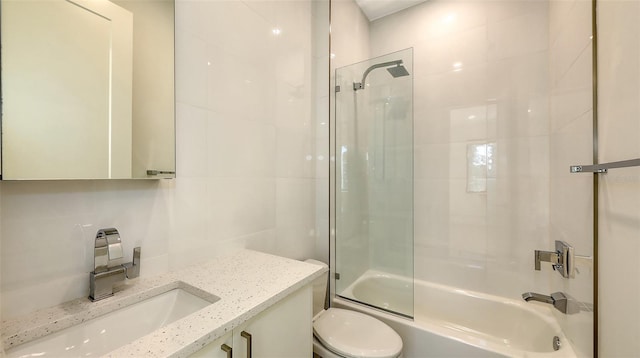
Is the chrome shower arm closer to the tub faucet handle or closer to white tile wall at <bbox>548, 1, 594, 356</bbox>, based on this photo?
white tile wall at <bbox>548, 1, 594, 356</bbox>

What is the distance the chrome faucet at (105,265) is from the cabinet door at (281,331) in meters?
0.40

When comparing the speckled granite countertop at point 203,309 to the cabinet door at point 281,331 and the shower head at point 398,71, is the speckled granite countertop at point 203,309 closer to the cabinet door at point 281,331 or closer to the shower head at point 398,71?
the cabinet door at point 281,331

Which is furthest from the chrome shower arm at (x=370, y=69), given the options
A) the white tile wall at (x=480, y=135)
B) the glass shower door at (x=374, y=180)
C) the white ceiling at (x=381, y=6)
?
the white ceiling at (x=381, y=6)

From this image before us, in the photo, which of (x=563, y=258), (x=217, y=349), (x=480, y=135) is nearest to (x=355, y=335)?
(x=217, y=349)

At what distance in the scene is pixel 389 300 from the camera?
1617 millimetres

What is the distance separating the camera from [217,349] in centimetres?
58

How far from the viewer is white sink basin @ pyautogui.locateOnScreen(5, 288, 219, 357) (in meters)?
0.56

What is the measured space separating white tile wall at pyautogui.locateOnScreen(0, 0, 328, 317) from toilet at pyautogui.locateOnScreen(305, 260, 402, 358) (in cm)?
42

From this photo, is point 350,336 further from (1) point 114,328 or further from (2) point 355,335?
(1) point 114,328

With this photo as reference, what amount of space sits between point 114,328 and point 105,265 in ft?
0.57

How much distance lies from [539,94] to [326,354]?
6.66 ft

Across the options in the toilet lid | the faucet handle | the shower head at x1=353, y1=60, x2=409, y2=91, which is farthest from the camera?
the shower head at x1=353, y1=60, x2=409, y2=91

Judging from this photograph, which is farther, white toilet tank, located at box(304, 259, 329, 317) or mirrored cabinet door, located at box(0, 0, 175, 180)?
white toilet tank, located at box(304, 259, 329, 317)

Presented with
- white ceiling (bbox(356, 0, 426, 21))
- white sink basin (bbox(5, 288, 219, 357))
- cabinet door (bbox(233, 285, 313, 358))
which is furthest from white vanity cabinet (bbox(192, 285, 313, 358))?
white ceiling (bbox(356, 0, 426, 21))
